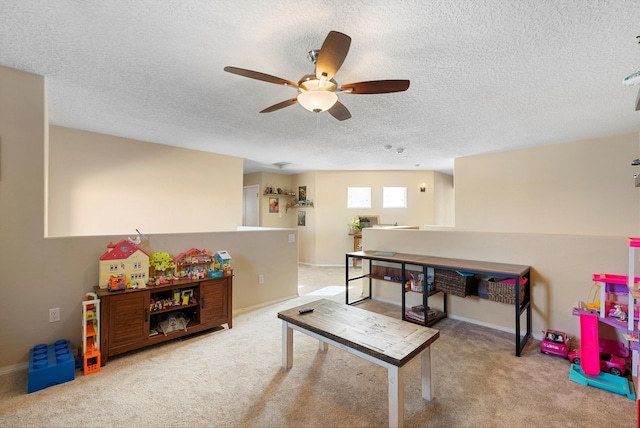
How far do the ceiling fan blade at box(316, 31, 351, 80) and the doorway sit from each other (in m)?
6.32

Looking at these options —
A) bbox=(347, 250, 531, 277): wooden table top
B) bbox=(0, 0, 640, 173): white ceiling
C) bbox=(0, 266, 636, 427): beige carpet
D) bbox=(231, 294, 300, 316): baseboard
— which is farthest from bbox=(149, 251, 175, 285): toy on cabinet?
bbox=(347, 250, 531, 277): wooden table top

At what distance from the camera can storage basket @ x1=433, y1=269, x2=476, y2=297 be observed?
320 centimetres

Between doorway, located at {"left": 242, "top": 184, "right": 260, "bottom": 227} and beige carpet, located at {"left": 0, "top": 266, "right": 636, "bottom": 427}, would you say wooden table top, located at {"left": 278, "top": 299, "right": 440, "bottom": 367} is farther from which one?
doorway, located at {"left": 242, "top": 184, "right": 260, "bottom": 227}

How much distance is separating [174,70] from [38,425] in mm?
2638

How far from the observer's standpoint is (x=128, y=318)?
8.67ft

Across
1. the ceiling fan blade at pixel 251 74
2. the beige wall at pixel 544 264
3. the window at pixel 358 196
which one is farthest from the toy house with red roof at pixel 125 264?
the window at pixel 358 196

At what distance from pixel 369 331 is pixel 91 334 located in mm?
2410

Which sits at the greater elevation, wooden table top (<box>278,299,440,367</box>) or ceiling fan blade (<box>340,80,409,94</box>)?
ceiling fan blade (<box>340,80,409,94</box>)

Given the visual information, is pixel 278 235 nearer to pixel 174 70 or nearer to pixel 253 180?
pixel 174 70

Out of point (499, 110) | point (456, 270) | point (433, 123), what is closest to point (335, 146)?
point (433, 123)

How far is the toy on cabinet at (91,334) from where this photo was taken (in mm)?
2387

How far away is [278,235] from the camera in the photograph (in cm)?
441

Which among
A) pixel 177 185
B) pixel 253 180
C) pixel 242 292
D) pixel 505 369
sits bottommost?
pixel 505 369

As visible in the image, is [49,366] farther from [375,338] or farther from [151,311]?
[375,338]
